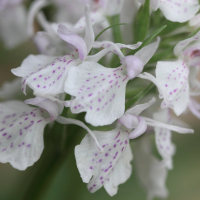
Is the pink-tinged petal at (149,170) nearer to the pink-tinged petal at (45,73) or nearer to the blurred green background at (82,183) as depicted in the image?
the blurred green background at (82,183)

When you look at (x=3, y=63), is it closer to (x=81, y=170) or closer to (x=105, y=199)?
(x=105, y=199)

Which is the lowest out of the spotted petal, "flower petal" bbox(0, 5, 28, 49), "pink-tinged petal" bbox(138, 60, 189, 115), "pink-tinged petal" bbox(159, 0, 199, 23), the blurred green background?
the blurred green background

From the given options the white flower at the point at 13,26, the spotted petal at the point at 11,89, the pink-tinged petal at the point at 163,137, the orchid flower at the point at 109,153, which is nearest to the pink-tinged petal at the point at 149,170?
the pink-tinged petal at the point at 163,137

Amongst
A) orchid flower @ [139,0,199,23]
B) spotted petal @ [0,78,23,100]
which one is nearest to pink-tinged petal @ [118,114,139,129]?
orchid flower @ [139,0,199,23]

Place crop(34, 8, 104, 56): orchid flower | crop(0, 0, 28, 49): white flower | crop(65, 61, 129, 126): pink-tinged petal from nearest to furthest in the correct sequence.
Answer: crop(65, 61, 129, 126): pink-tinged petal < crop(34, 8, 104, 56): orchid flower < crop(0, 0, 28, 49): white flower

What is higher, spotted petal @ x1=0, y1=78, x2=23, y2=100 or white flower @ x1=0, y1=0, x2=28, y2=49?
white flower @ x1=0, y1=0, x2=28, y2=49

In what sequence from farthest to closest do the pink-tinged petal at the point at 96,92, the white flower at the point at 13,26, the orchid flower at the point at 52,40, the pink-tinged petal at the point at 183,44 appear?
the white flower at the point at 13,26 < the orchid flower at the point at 52,40 < the pink-tinged petal at the point at 183,44 < the pink-tinged petal at the point at 96,92

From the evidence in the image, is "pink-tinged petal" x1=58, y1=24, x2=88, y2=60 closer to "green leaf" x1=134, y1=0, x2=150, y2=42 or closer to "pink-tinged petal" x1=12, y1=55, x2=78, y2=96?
"pink-tinged petal" x1=12, y1=55, x2=78, y2=96

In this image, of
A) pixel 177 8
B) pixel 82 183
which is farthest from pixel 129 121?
pixel 82 183
